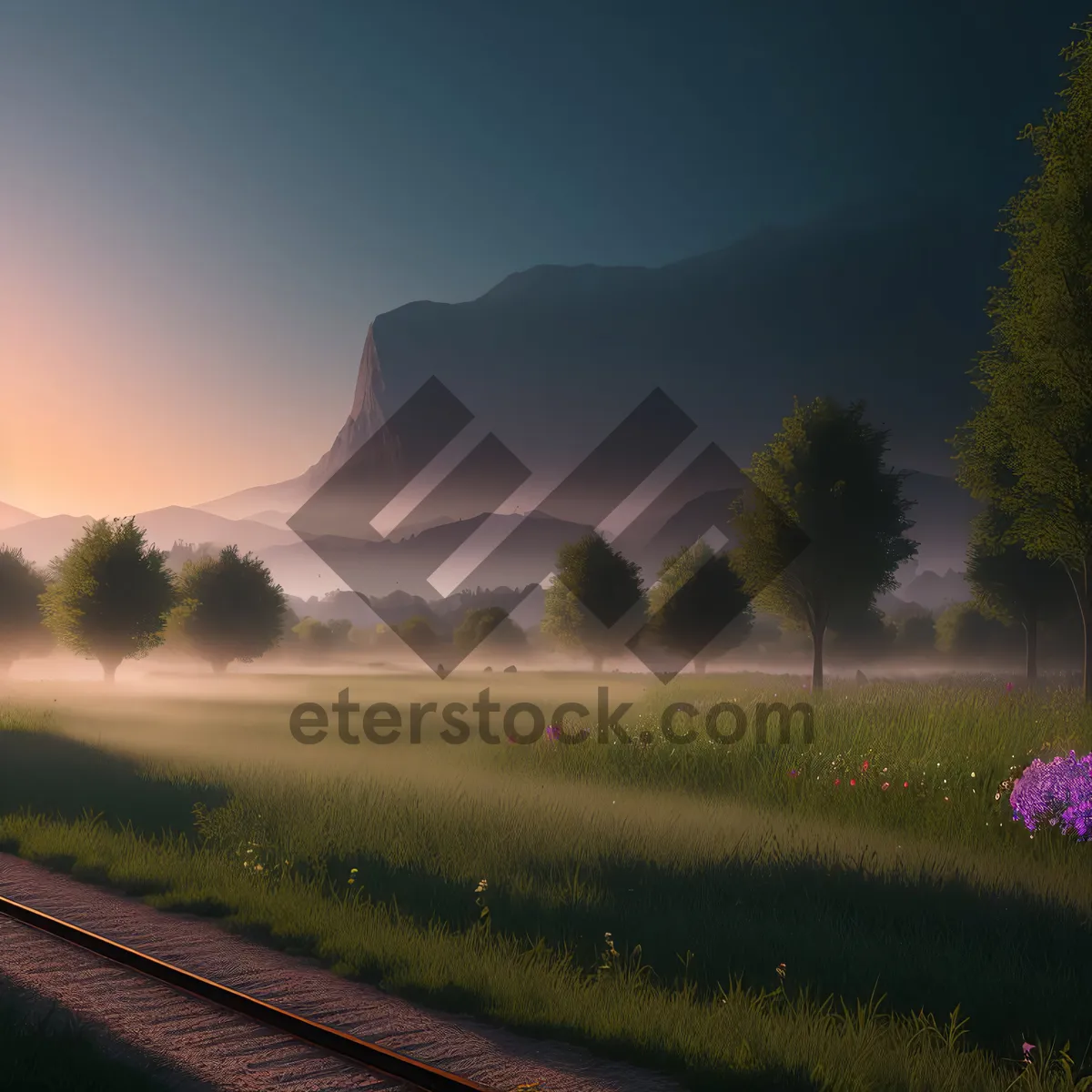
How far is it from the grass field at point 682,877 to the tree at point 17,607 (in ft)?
205

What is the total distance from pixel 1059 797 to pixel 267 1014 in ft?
37.2

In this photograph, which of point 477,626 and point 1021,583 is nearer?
point 1021,583

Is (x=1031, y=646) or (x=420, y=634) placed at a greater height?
(x=1031, y=646)

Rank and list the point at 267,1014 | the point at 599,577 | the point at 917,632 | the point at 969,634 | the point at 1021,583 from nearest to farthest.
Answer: the point at 267,1014
the point at 1021,583
the point at 599,577
the point at 969,634
the point at 917,632

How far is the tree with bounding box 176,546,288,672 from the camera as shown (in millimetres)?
78438

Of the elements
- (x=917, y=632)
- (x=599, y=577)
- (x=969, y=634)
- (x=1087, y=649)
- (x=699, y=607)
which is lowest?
(x=1087, y=649)

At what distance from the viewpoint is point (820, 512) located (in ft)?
131

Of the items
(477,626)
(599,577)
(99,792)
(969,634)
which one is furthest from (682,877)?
(969,634)

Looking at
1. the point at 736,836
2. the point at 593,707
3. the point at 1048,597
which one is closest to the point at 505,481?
the point at 593,707

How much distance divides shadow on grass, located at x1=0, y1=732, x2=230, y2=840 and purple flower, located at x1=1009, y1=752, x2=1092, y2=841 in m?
12.8

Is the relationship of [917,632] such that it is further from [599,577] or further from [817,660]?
[817,660]

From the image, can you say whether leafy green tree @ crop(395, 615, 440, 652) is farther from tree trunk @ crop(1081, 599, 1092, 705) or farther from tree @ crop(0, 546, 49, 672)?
tree trunk @ crop(1081, 599, 1092, 705)

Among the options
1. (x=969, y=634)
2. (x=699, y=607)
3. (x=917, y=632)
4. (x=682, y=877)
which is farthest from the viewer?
(x=917, y=632)

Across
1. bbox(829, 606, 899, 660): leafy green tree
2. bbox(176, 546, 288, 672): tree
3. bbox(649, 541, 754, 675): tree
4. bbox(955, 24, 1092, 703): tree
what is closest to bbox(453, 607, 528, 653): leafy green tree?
bbox(176, 546, 288, 672): tree
